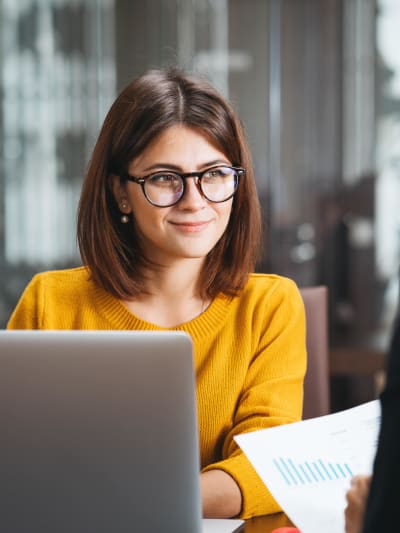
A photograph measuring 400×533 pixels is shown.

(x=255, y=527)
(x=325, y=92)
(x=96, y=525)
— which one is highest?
(x=325, y=92)

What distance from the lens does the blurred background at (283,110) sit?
358cm

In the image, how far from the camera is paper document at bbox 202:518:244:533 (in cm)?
106

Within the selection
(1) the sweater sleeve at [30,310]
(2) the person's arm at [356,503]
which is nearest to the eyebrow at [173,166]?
(1) the sweater sleeve at [30,310]

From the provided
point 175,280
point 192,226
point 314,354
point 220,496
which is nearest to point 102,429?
point 220,496

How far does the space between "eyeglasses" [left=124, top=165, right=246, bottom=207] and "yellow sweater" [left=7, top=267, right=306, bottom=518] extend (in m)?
0.24

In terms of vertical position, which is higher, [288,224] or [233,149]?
[233,149]

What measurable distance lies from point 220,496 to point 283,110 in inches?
104

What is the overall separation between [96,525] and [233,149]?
837 mm

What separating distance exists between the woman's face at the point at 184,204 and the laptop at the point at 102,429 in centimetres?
63

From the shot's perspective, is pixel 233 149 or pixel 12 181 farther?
pixel 12 181

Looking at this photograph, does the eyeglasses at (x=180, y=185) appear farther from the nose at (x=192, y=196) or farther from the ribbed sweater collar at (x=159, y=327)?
the ribbed sweater collar at (x=159, y=327)

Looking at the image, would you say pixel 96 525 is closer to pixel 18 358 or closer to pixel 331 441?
pixel 18 358

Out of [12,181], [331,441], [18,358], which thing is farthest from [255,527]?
[12,181]

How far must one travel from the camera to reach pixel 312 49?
358 centimetres
